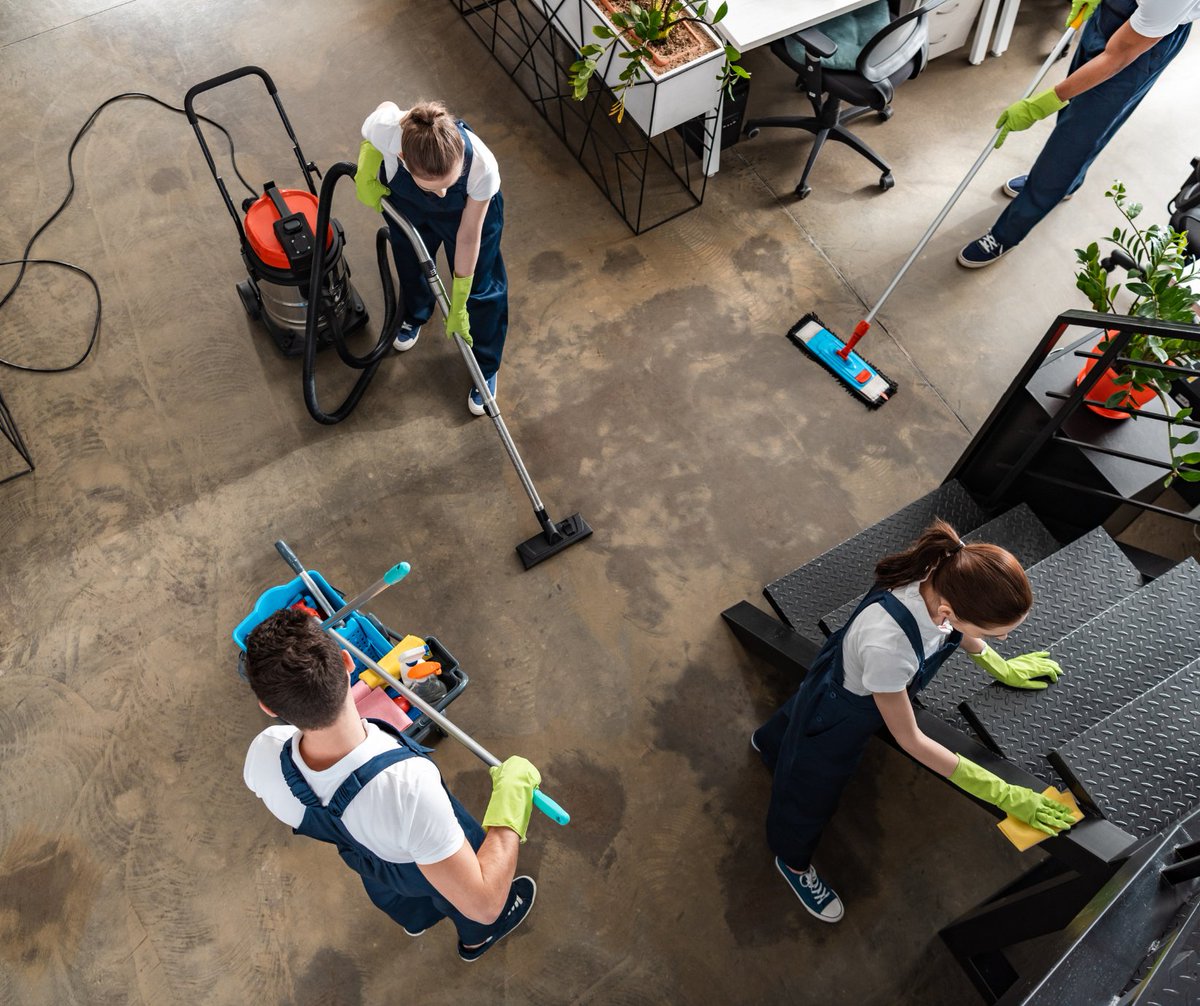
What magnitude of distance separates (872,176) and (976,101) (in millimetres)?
716

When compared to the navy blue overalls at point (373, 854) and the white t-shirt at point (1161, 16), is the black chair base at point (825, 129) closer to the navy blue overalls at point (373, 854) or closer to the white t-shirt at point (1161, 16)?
the white t-shirt at point (1161, 16)

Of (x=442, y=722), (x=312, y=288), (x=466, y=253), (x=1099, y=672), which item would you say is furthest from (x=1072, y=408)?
(x=312, y=288)

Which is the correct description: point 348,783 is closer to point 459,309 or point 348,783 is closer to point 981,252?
point 459,309

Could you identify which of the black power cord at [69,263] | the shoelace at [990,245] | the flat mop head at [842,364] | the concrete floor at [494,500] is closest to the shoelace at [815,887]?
the concrete floor at [494,500]

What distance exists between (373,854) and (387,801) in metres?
0.24

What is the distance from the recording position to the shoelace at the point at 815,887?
2766mm

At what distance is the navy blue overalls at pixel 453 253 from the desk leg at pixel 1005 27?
285 cm

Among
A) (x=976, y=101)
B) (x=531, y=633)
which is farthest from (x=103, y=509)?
(x=976, y=101)

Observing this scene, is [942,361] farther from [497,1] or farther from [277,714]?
[277,714]

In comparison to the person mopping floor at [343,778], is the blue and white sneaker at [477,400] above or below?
below

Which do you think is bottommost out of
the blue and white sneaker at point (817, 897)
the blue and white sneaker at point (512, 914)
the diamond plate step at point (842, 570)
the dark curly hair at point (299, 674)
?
the blue and white sneaker at point (512, 914)

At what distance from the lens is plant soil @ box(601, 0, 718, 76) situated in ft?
11.3

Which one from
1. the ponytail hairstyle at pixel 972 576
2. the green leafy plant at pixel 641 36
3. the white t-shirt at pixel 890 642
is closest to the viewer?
the ponytail hairstyle at pixel 972 576

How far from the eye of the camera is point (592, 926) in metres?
2.77
